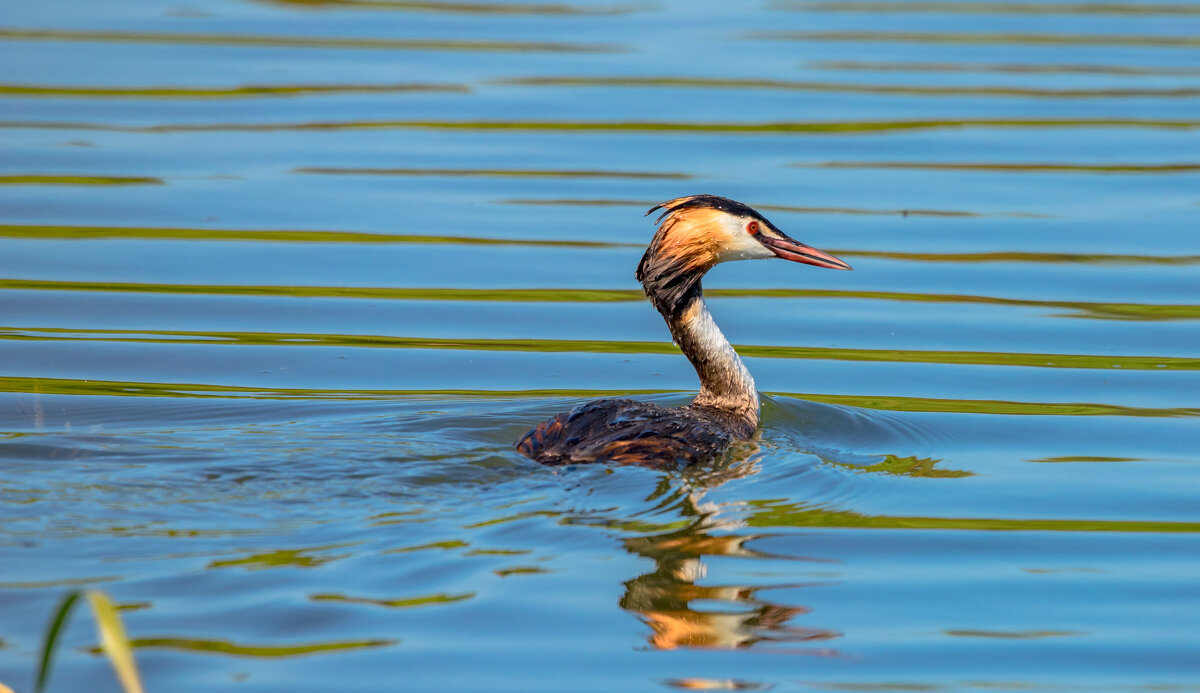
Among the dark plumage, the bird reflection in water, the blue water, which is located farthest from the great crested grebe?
the bird reflection in water

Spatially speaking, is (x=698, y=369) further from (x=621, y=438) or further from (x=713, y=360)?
(x=621, y=438)

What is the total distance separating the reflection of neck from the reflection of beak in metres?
0.43

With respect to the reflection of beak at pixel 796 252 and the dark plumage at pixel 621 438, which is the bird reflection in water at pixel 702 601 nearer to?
the dark plumage at pixel 621 438

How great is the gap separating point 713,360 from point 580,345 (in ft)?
5.26

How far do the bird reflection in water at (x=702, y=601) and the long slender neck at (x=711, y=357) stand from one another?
1.68 meters

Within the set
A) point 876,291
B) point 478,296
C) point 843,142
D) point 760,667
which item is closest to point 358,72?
point 843,142

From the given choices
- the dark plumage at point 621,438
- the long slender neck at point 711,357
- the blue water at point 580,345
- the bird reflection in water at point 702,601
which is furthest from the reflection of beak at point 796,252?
the bird reflection in water at point 702,601

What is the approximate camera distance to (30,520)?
19.6 ft

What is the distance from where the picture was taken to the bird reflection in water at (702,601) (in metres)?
5.36

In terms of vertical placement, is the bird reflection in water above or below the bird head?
below

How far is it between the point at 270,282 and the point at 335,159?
2.84 m

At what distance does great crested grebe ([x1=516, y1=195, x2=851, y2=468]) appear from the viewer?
700 cm

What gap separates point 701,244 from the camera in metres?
7.84

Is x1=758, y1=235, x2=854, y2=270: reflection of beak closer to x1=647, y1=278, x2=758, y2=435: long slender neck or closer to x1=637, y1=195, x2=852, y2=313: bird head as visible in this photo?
x1=637, y1=195, x2=852, y2=313: bird head
